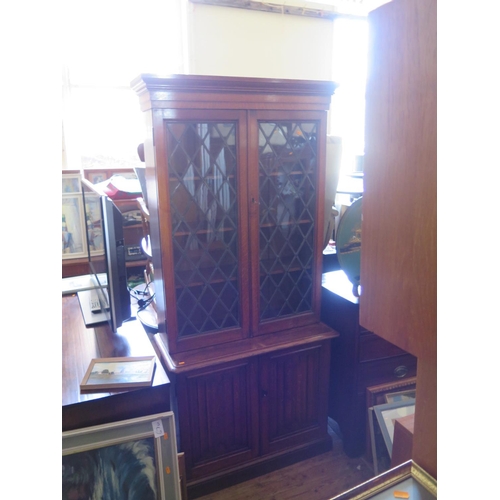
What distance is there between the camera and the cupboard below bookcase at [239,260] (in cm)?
170

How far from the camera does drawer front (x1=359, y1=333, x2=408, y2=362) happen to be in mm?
2043

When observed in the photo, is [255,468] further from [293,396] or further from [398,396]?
[398,396]

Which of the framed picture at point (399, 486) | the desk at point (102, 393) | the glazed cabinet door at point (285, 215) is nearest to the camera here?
the framed picture at point (399, 486)

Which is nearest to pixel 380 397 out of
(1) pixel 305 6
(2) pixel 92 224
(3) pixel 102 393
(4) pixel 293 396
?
(4) pixel 293 396

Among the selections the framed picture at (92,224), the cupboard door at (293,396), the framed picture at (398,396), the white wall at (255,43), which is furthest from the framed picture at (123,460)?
the white wall at (255,43)

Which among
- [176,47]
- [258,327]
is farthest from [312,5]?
[258,327]

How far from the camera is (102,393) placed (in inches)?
56.9

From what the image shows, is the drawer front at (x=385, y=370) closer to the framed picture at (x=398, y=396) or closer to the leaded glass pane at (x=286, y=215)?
the framed picture at (x=398, y=396)

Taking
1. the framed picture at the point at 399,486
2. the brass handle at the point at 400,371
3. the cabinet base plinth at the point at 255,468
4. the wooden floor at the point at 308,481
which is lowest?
the wooden floor at the point at 308,481

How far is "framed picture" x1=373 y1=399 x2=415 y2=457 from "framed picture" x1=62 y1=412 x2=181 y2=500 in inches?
37.5

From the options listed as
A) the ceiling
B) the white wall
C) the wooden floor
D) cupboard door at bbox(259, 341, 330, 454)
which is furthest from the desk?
the ceiling

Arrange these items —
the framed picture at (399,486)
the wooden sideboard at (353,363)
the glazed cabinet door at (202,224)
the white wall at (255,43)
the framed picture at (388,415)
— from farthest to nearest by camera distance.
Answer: the white wall at (255,43) < the wooden sideboard at (353,363) < the framed picture at (388,415) < the glazed cabinet door at (202,224) < the framed picture at (399,486)
